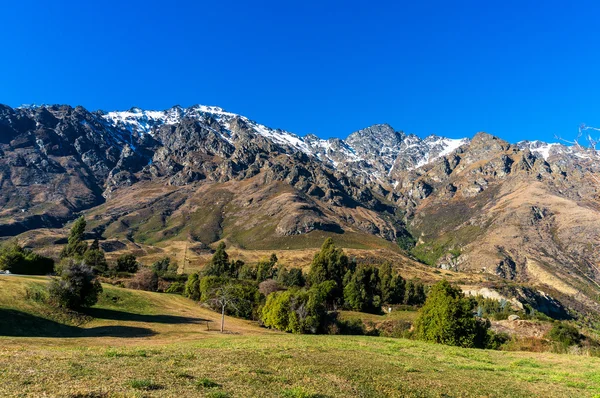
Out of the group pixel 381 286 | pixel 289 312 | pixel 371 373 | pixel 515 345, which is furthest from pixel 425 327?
pixel 381 286

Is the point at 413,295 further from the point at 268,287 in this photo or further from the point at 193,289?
the point at 193,289

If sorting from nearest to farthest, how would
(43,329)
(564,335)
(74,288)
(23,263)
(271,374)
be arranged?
(271,374)
(43,329)
(74,288)
(564,335)
(23,263)

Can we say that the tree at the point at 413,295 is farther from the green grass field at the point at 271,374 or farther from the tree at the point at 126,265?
the tree at the point at 126,265

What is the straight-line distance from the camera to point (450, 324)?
4809cm

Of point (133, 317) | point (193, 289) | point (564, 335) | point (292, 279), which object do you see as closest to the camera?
point (133, 317)

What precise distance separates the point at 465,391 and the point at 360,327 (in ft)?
176

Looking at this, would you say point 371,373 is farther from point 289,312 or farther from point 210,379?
point 289,312

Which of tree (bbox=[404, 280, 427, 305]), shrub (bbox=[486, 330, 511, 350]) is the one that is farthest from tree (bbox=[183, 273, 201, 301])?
shrub (bbox=[486, 330, 511, 350])

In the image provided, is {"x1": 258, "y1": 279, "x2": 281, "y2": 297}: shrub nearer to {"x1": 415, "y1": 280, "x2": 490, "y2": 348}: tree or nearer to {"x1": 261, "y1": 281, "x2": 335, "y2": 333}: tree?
{"x1": 261, "y1": 281, "x2": 335, "y2": 333}: tree

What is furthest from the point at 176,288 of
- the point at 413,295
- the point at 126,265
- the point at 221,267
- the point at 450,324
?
the point at 450,324

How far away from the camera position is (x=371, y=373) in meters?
20.4

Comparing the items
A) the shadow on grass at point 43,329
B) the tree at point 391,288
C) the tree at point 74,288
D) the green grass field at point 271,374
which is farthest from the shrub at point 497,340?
the tree at point 391,288

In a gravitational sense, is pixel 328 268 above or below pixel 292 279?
above

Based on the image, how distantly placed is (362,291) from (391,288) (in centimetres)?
2084
